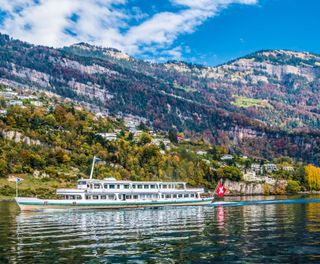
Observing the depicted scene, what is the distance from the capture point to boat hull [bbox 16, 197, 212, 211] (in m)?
92.9

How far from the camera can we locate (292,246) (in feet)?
124

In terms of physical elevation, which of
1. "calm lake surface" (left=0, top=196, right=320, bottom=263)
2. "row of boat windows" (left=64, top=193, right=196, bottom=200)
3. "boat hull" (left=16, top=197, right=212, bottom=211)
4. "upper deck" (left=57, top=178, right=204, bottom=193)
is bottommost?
"calm lake surface" (left=0, top=196, right=320, bottom=263)

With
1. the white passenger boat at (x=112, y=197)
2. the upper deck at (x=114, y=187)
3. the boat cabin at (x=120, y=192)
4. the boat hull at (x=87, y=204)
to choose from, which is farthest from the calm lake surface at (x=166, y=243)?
the upper deck at (x=114, y=187)

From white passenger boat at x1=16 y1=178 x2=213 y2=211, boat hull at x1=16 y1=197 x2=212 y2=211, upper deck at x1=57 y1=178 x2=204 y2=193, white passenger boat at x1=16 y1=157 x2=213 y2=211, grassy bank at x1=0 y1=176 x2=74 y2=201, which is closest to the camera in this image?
boat hull at x1=16 y1=197 x2=212 y2=211

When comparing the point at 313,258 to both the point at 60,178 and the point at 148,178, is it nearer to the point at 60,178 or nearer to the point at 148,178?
the point at 60,178

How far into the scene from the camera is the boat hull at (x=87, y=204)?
92.9m

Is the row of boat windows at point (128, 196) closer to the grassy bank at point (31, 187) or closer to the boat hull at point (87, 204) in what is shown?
the boat hull at point (87, 204)

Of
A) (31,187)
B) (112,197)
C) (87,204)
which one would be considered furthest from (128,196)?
(31,187)

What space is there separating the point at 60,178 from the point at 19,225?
117 metres

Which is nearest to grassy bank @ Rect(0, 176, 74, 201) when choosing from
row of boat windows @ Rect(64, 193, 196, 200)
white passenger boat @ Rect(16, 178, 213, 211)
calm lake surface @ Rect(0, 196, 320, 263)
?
white passenger boat @ Rect(16, 178, 213, 211)

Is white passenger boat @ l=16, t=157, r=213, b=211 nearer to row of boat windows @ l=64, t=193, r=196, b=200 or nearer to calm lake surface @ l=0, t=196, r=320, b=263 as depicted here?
row of boat windows @ l=64, t=193, r=196, b=200

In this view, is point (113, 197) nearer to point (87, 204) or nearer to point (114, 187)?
point (114, 187)

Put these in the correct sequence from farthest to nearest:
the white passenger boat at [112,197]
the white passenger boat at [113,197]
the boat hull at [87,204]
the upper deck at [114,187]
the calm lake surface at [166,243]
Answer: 1. the upper deck at [114,187]
2. the white passenger boat at [113,197]
3. the white passenger boat at [112,197]
4. the boat hull at [87,204]
5. the calm lake surface at [166,243]

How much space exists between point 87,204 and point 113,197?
28.2 ft
